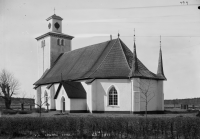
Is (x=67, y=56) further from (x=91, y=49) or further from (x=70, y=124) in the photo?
(x=70, y=124)

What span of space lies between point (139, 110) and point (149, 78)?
462cm

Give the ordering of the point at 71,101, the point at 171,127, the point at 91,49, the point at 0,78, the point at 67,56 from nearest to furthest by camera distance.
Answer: the point at 171,127, the point at 71,101, the point at 91,49, the point at 67,56, the point at 0,78

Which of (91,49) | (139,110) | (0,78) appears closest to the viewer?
(139,110)

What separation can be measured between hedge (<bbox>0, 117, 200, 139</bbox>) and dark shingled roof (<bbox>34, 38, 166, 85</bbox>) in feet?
63.4

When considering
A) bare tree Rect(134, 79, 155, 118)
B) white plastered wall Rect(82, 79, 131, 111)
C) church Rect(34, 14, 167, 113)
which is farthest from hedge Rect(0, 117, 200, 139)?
white plastered wall Rect(82, 79, 131, 111)

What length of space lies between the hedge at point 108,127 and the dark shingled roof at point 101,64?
19.3 m

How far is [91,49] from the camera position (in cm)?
4409

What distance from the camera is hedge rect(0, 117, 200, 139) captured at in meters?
14.4

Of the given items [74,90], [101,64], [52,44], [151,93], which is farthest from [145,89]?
[52,44]

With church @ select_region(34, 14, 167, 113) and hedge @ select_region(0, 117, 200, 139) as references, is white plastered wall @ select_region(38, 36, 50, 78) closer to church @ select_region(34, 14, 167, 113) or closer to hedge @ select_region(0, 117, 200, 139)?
church @ select_region(34, 14, 167, 113)

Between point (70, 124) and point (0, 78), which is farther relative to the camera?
point (0, 78)

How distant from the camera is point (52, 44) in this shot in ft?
170

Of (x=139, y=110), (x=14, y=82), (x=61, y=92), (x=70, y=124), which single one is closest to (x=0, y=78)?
(x=14, y=82)

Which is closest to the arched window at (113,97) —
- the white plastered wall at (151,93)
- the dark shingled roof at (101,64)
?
the dark shingled roof at (101,64)
